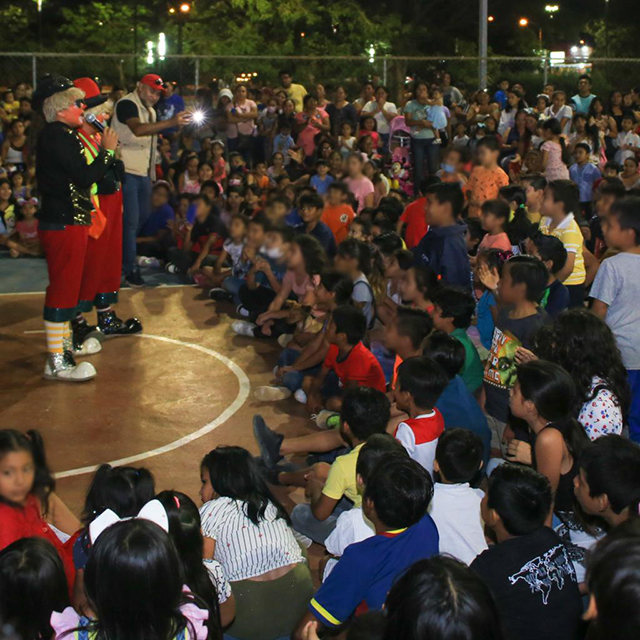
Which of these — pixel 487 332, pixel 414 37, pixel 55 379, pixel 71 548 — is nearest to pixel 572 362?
pixel 487 332

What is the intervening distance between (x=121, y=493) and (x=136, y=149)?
21.6 ft

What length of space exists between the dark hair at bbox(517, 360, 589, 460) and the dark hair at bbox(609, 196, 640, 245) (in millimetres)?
1460

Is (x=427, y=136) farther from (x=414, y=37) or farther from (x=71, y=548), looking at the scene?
(x=414, y=37)

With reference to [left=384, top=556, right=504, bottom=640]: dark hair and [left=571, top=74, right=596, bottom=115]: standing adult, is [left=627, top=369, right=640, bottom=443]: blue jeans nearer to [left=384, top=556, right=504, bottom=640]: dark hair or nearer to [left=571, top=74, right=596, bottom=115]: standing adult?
[left=384, top=556, right=504, bottom=640]: dark hair

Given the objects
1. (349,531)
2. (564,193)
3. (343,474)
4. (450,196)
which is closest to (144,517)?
(349,531)

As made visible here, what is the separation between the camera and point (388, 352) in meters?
7.30

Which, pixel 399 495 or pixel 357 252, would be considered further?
pixel 357 252

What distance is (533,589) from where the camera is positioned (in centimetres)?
324

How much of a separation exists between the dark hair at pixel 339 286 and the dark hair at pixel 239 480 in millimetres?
3086

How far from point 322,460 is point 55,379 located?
2747 mm

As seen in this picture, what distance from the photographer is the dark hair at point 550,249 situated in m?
6.58

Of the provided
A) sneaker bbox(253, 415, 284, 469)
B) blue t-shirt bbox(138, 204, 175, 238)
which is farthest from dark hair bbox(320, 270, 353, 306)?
blue t-shirt bbox(138, 204, 175, 238)

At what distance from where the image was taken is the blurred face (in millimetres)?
4105

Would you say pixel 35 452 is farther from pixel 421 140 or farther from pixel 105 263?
pixel 421 140
